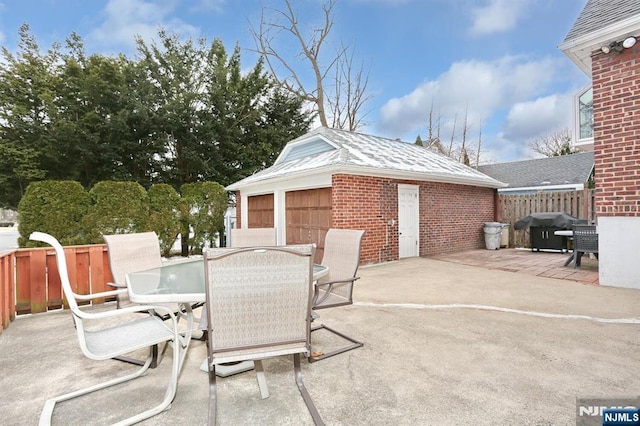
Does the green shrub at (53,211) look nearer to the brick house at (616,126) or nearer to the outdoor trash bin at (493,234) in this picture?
the brick house at (616,126)

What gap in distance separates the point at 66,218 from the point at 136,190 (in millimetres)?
1735

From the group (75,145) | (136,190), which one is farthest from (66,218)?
(75,145)

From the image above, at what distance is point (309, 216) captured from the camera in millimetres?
8469

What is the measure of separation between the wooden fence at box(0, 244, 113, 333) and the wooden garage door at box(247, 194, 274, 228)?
18.6ft

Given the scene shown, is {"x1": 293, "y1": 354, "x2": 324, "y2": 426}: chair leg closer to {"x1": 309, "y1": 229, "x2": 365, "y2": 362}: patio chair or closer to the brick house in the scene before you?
{"x1": 309, "y1": 229, "x2": 365, "y2": 362}: patio chair

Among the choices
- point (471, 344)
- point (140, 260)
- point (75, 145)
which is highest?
point (75, 145)

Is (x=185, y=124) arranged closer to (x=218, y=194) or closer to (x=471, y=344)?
(x=218, y=194)

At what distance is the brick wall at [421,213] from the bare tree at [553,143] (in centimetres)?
2165

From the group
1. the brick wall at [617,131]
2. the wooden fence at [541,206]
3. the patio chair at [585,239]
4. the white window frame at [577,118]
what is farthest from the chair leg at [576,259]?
the wooden fence at [541,206]

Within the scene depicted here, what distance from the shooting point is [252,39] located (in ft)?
55.6

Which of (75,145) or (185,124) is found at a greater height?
(185,124)

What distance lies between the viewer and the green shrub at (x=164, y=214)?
925 cm

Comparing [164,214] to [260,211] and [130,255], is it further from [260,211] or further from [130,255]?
[130,255]

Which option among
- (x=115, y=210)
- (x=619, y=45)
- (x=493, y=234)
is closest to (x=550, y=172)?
(x=493, y=234)
